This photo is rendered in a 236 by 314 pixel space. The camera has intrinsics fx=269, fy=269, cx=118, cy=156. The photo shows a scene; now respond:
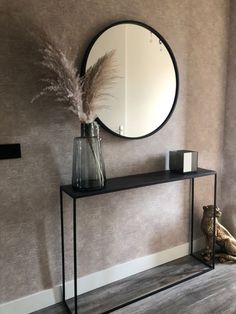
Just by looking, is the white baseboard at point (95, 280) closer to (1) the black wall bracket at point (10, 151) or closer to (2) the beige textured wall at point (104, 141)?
(2) the beige textured wall at point (104, 141)

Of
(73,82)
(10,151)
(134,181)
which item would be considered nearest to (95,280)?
(134,181)

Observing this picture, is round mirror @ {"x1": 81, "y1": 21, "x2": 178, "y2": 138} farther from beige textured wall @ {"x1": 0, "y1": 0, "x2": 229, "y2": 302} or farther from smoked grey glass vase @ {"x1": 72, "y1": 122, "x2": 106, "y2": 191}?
smoked grey glass vase @ {"x1": 72, "y1": 122, "x2": 106, "y2": 191}

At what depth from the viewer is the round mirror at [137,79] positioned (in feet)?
5.94

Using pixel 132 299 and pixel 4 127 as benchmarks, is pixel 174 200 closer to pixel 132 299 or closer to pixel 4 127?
pixel 132 299

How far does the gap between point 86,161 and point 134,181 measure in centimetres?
40

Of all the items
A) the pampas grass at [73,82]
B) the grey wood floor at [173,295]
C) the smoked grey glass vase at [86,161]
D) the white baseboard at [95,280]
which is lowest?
the grey wood floor at [173,295]

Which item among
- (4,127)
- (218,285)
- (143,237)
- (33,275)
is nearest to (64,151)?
(4,127)

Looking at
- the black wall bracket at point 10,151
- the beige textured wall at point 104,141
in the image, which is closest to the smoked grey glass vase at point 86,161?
the beige textured wall at point 104,141

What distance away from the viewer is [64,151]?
5.72 feet

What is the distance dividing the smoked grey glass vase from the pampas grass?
3.2 inches

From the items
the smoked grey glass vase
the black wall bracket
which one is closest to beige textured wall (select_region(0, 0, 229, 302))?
the black wall bracket

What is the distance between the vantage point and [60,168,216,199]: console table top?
158cm

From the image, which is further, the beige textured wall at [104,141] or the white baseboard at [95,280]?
the white baseboard at [95,280]

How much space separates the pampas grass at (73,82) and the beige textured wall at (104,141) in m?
0.10
